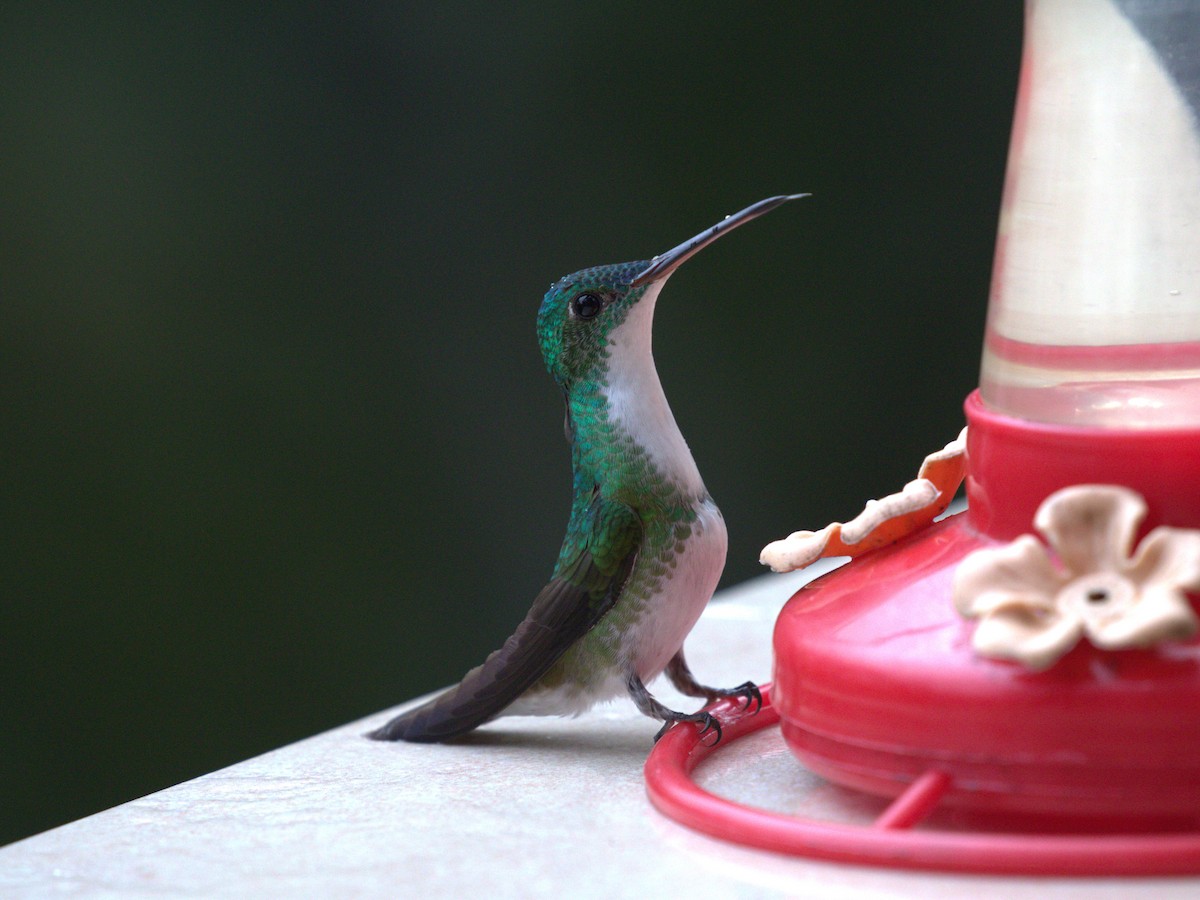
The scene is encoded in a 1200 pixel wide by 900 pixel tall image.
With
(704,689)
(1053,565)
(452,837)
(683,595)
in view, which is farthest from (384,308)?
(1053,565)

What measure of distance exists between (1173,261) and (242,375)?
2750 mm

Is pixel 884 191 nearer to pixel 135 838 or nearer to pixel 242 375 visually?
pixel 242 375

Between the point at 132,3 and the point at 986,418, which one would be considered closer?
the point at 986,418

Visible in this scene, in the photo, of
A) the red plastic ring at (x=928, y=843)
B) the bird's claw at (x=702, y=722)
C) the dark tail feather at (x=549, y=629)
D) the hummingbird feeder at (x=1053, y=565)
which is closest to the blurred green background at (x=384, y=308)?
the dark tail feather at (x=549, y=629)

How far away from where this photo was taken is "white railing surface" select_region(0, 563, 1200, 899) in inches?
44.4

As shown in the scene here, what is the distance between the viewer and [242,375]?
3678 millimetres

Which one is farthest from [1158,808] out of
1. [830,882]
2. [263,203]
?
[263,203]

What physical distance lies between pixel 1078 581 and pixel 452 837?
55 cm

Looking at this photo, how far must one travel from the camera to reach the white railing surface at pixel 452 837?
3.70ft

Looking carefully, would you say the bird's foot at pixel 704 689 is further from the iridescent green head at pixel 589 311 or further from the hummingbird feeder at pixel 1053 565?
the iridescent green head at pixel 589 311

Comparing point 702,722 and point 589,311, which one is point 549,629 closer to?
point 702,722

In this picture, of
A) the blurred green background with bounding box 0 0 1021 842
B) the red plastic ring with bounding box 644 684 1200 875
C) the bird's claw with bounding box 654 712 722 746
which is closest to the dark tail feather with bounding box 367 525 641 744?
the bird's claw with bounding box 654 712 722 746

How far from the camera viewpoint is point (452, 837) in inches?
50.1

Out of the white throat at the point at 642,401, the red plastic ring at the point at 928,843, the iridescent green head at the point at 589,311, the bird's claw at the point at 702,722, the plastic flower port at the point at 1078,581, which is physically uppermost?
the iridescent green head at the point at 589,311
